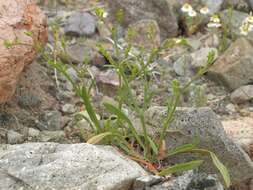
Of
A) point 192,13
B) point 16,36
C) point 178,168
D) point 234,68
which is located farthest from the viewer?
point 192,13

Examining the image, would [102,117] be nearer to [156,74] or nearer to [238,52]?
[156,74]

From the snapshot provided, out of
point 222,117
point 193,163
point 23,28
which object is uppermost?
point 23,28

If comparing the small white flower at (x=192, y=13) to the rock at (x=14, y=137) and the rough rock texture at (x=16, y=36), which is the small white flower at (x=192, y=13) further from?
the rock at (x=14, y=137)

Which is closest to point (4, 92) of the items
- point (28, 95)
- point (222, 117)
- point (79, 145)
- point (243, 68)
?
point (28, 95)

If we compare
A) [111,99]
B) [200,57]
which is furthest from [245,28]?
[111,99]

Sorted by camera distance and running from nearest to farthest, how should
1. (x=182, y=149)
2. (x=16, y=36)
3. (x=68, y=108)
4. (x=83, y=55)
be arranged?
(x=182, y=149)
(x=16, y=36)
(x=68, y=108)
(x=83, y=55)

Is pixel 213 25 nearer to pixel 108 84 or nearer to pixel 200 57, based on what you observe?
pixel 200 57

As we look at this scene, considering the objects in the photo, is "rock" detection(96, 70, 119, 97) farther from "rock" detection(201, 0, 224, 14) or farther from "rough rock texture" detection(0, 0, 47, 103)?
"rock" detection(201, 0, 224, 14)
